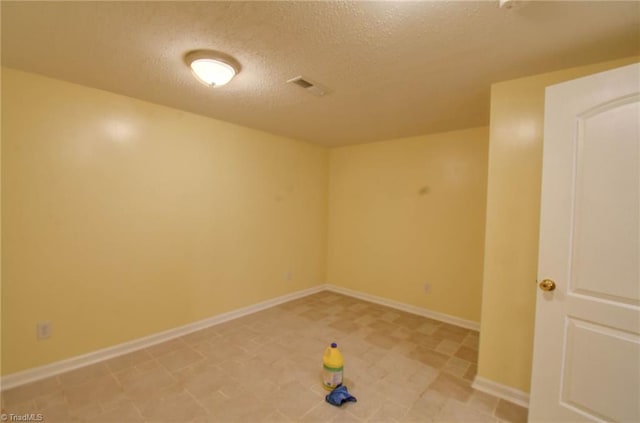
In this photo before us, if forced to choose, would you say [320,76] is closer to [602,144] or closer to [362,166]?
[602,144]

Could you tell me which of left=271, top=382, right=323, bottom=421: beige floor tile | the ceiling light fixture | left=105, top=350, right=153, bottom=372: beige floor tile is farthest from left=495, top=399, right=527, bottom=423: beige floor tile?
the ceiling light fixture

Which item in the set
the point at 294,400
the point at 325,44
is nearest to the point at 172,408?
the point at 294,400

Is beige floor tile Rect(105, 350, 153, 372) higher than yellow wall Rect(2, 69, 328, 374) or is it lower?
lower

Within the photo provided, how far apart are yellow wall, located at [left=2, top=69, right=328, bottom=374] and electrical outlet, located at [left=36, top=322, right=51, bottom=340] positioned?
39mm

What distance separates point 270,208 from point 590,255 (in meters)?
3.15

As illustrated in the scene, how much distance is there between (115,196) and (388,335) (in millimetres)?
2994

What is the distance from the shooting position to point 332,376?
2.04 meters

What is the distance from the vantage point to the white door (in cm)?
140

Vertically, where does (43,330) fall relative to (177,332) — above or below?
above

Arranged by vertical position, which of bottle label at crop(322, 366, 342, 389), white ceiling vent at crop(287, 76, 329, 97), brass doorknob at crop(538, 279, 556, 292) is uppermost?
white ceiling vent at crop(287, 76, 329, 97)

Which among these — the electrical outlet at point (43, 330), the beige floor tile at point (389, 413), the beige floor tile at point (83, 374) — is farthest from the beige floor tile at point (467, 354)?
the electrical outlet at point (43, 330)

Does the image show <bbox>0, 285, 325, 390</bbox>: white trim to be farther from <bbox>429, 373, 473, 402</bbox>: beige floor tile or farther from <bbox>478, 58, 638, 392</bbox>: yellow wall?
<bbox>478, 58, 638, 392</bbox>: yellow wall

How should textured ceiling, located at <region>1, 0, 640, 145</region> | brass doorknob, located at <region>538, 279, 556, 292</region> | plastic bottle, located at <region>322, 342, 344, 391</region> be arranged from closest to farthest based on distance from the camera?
1. textured ceiling, located at <region>1, 0, 640, 145</region>
2. brass doorknob, located at <region>538, 279, 556, 292</region>
3. plastic bottle, located at <region>322, 342, 344, 391</region>

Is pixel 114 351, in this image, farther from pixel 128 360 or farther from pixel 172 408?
pixel 172 408
